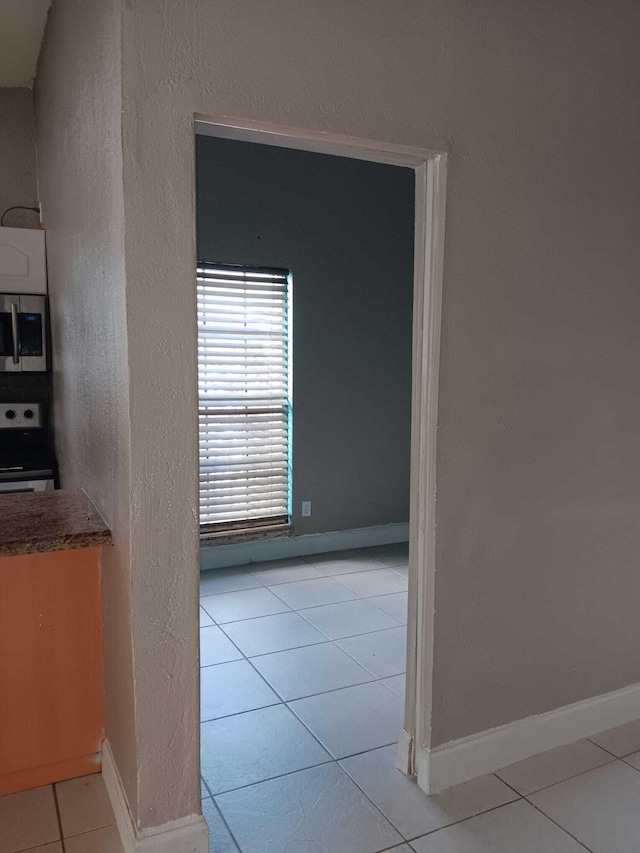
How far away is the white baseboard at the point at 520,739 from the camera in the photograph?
2189 mm

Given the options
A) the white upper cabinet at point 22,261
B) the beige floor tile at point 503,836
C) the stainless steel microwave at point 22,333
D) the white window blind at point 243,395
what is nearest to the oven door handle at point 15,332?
the stainless steel microwave at point 22,333

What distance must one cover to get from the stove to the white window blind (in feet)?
3.38

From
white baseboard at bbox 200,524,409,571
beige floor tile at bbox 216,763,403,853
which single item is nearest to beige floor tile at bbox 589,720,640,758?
beige floor tile at bbox 216,763,403,853

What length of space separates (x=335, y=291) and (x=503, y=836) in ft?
11.7

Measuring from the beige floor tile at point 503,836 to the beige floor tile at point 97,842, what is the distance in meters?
0.87

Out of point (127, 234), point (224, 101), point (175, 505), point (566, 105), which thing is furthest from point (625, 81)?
point (175, 505)

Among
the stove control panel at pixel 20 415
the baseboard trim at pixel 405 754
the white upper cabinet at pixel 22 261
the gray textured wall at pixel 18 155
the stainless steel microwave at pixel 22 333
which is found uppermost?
the gray textured wall at pixel 18 155

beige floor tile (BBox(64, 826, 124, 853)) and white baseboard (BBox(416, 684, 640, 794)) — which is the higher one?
white baseboard (BBox(416, 684, 640, 794))

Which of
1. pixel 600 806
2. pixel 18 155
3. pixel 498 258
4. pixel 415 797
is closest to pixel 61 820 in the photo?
pixel 415 797

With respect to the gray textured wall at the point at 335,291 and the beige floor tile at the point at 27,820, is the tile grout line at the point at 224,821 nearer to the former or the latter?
the beige floor tile at the point at 27,820

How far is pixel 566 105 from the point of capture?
7.19ft

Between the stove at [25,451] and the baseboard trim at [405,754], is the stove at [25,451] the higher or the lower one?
the higher one

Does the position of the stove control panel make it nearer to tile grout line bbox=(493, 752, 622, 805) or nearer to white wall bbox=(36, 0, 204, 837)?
white wall bbox=(36, 0, 204, 837)

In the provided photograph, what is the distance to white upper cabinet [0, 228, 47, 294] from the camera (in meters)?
3.48
